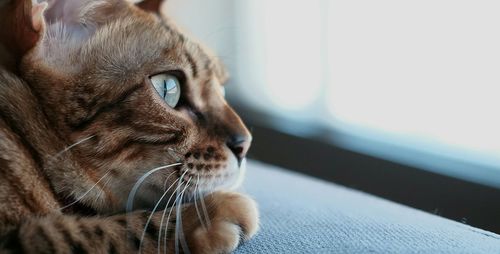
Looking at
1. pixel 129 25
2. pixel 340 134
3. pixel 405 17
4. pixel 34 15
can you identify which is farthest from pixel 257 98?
pixel 34 15

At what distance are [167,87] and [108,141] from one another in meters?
0.12

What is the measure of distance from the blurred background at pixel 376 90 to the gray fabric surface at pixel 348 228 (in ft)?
1.25

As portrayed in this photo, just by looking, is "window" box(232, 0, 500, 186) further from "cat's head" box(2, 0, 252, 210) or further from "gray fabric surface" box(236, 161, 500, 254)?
"cat's head" box(2, 0, 252, 210)

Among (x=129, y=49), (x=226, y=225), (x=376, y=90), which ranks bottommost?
(x=376, y=90)

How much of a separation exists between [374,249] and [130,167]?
0.36 metres

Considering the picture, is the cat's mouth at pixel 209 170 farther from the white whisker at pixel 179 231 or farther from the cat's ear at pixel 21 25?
the cat's ear at pixel 21 25

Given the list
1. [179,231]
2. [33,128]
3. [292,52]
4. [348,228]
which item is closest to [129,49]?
[33,128]

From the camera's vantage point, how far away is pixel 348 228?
1023 mm

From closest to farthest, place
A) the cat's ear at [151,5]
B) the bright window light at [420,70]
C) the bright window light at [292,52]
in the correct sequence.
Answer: the cat's ear at [151,5], the bright window light at [420,70], the bright window light at [292,52]

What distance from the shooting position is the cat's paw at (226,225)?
0.87 meters

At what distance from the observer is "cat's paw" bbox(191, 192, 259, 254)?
0.87 metres

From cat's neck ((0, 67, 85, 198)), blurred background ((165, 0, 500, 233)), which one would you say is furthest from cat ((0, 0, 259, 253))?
blurred background ((165, 0, 500, 233))

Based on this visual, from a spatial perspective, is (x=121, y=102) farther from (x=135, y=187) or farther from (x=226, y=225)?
(x=226, y=225)

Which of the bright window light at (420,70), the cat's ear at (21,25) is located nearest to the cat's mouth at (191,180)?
the cat's ear at (21,25)
